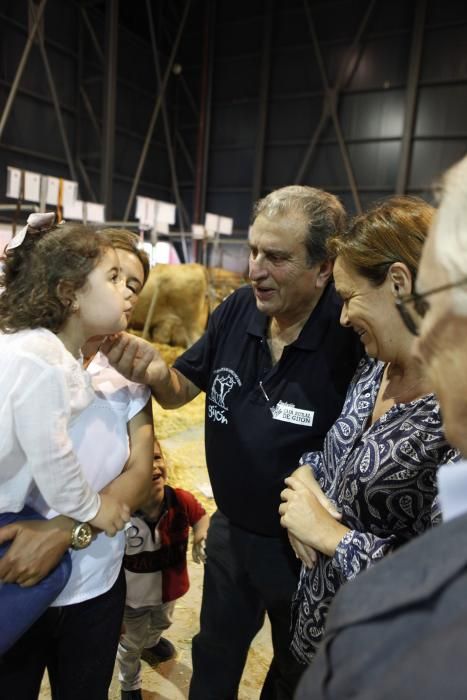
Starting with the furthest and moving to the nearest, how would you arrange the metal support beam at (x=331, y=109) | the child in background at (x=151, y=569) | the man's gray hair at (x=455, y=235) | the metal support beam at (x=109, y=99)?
the metal support beam at (x=331, y=109)
the metal support beam at (x=109, y=99)
the child in background at (x=151, y=569)
the man's gray hair at (x=455, y=235)

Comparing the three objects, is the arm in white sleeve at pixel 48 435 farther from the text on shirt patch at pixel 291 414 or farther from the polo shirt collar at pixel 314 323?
the polo shirt collar at pixel 314 323

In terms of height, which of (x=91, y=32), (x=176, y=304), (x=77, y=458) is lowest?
(x=176, y=304)

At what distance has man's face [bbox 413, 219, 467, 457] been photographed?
61cm

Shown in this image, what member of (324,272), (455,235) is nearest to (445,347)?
(455,235)

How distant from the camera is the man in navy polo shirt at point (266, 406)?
1654mm

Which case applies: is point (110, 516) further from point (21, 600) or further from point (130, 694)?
point (130, 694)

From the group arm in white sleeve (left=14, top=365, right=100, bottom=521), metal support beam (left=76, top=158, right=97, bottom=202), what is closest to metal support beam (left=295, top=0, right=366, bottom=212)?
metal support beam (left=76, top=158, right=97, bottom=202)

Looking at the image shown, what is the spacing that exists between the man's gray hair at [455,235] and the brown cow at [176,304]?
8.10m

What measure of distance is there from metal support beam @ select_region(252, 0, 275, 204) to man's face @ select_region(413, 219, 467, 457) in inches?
569

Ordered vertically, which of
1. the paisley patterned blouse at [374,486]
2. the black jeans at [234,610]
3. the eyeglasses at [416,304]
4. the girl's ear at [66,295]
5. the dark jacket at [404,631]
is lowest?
the black jeans at [234,610]

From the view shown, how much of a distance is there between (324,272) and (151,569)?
4.36 ft

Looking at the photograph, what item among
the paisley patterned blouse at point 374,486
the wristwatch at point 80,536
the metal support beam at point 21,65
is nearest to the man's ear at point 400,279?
the paisley patterned blouse at point 374,486

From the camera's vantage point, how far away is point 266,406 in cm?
168

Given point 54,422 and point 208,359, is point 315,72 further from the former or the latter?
point 54,422
